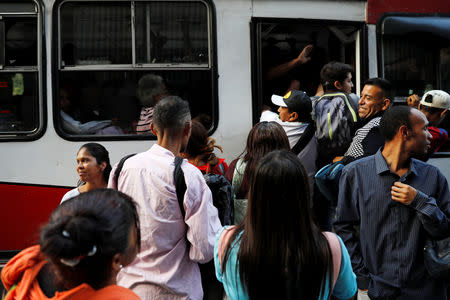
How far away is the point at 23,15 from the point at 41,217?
184 centimetres

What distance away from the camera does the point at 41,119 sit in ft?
15.8

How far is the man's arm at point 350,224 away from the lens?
117 inches

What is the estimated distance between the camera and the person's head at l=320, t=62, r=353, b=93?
475 centimetres

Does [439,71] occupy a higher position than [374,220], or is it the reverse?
[439,71]

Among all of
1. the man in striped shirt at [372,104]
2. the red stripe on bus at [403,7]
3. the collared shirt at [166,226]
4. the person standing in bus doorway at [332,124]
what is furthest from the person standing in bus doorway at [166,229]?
the red stripe on bus at [403,7]

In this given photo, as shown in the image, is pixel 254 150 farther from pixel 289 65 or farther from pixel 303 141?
pixel 289 65

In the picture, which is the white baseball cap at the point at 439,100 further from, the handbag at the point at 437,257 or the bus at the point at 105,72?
the handbag at the point at 437,257

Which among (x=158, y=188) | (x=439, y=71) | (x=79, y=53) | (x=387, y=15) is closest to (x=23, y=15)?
(x=79, y=53)

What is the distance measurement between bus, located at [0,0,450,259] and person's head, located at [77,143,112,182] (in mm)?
922

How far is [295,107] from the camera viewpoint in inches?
176

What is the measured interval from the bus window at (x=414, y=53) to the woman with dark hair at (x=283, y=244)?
3.58 metres

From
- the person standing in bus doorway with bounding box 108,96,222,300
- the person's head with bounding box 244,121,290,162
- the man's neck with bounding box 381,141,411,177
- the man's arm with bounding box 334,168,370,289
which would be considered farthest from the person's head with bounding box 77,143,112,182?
the man's neck with bounding box 381,141,411,177

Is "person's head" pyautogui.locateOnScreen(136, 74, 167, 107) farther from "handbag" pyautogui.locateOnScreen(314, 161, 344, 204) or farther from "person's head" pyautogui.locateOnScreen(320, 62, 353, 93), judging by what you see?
"handbag" pyautogui.locateOnScreen(314, 161, 344, 204)

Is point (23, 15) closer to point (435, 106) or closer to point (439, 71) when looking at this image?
point (435, 106)
